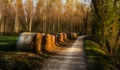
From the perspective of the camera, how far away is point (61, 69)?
15.4 metres

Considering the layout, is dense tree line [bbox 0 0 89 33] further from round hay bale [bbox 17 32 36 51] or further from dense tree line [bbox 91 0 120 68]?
round hay bale [bbox 17 32 36 51]

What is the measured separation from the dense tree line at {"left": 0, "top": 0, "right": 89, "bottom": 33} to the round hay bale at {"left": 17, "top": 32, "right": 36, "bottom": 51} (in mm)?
54890

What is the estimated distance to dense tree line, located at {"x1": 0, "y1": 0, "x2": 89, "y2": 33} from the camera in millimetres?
83219

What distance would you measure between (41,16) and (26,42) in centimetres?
7799

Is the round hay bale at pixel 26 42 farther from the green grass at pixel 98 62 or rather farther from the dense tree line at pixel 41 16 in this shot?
the dense tree line at pixel 41 16

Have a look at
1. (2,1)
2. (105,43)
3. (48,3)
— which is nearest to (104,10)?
(105,43)

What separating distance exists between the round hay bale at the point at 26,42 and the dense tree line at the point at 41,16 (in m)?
54.9

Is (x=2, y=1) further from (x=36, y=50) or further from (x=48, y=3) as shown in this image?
(x=36, y=50)

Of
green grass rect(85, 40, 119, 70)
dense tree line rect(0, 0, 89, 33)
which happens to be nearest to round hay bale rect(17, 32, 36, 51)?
green grass rect(85, 40, 119, 70)

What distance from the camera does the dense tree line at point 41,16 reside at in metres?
83.2

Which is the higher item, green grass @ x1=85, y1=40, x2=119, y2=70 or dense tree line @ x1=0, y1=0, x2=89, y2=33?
dense tree line @ x1=0, y1=0, x2=89, y2=33

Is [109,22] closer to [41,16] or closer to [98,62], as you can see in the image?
[98,62]

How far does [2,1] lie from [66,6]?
5008 centimetres

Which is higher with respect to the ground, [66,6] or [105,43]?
[66,6]
